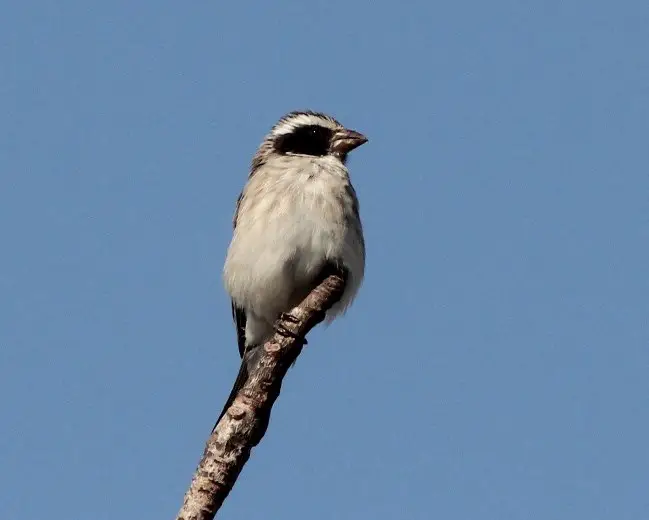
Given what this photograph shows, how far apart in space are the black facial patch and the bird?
16.8 inches

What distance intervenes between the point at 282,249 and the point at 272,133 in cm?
234

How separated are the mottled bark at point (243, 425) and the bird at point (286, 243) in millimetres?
1782

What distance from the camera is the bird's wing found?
32.8ft

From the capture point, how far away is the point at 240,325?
10086 millimetres

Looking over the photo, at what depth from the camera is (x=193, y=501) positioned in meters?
5.60

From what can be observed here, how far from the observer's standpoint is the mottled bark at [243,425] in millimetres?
5656

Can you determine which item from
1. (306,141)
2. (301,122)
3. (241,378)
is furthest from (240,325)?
(301,122)

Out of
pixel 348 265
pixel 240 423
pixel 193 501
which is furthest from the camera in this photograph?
pixel 348 265

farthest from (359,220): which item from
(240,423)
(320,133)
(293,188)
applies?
(240,423)

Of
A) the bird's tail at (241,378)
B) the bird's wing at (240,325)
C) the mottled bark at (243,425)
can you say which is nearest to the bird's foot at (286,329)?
the mottled bark at (243,425)

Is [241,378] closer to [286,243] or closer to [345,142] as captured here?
[286,243]

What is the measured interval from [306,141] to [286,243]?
201cm

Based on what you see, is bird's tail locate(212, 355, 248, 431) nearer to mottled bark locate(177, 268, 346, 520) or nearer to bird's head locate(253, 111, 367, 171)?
mottled bark locate(177, 268, 346, 520)

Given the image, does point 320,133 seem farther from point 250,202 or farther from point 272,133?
point 250,202
